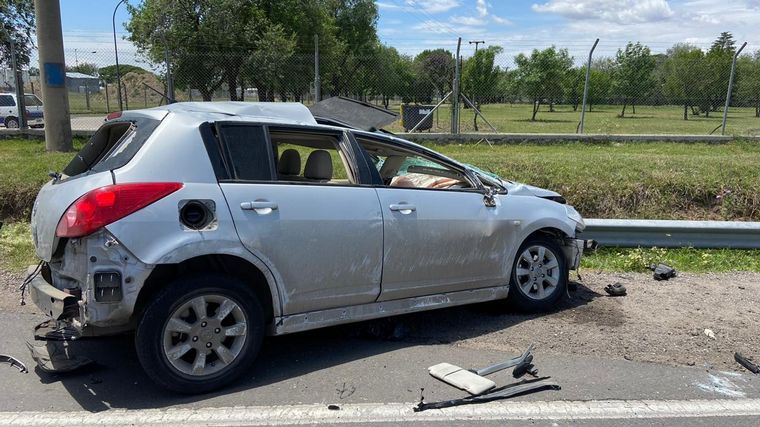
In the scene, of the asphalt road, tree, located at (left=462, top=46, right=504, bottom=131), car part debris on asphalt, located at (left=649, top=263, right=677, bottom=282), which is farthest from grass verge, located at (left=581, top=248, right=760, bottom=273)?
tree, located at (left=462, top=46, right=504, bottom=131)

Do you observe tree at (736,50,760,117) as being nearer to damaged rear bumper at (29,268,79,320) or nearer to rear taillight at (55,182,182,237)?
rear taillight at (55,182,182,237)

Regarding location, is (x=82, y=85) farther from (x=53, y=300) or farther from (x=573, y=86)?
(x=53, y=300)

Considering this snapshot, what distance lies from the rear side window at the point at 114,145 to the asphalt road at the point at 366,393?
4.48 feet

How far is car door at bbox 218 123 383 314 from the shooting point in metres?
3.93

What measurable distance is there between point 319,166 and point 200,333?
1637 mm

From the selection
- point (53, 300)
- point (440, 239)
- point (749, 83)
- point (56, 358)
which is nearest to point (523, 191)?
point (440, 239)

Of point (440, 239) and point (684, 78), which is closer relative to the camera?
point (440, 239)

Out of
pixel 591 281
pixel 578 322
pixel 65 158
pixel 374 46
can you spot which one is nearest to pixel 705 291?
pixel 591 281

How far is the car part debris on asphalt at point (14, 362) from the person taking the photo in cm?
412

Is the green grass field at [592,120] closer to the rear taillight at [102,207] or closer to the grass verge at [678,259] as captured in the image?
the grass verge at [678,259]

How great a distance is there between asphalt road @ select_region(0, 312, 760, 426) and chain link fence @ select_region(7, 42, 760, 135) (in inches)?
359

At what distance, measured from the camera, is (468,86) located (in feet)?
84.3

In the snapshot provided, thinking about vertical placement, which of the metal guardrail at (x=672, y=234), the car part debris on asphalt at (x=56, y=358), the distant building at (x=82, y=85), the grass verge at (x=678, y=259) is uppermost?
the distant building at (x=82, y=85)

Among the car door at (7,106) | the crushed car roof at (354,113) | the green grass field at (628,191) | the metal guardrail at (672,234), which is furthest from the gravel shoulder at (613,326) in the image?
the car door at (7,106)
